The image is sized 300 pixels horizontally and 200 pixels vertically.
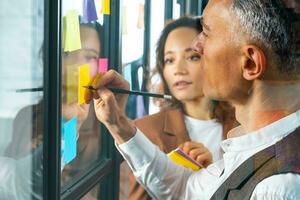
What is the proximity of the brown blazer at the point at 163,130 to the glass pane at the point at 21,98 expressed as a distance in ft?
1.27

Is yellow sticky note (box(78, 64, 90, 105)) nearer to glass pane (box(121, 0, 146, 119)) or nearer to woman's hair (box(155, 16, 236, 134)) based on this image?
glass pane (box(121, 0, 146, 119))

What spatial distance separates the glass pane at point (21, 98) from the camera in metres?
1.17

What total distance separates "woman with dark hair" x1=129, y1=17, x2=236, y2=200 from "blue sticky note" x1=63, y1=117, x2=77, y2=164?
0.24 meters

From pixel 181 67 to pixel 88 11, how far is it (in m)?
0.38

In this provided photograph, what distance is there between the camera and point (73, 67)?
52.3 inches

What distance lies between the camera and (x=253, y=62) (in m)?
1.06

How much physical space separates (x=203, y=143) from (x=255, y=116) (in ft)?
1.72

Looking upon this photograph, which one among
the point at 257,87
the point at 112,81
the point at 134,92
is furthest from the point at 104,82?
the point at 257,87

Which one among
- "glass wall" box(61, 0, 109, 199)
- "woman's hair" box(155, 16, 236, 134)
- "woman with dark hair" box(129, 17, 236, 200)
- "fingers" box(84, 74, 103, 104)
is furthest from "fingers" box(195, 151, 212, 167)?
"fingers" box(84, 74, 103, 104)

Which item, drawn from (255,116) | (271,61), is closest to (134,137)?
(255,116)

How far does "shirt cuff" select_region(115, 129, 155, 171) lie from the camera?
4.62 ft

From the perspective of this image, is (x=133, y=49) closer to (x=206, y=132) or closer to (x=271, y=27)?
(x=206, y=132)

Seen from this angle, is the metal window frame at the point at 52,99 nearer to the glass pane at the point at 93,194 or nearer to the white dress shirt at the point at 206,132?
the glass pane at the point at 93,194

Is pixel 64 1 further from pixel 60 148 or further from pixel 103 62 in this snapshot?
pixel 60 148
